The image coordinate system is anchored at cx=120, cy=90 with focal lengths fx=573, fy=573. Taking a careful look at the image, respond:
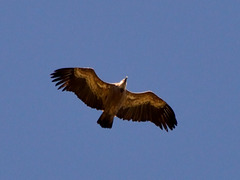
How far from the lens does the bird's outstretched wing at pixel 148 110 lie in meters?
22.3

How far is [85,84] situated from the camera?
21.6m

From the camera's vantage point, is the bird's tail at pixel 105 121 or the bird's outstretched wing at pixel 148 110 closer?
the bird's tail at pixel 105 121

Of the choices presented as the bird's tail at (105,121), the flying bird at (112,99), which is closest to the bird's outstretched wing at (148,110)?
the flying bird at (112,99)

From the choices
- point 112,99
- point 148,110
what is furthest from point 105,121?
point 148,110

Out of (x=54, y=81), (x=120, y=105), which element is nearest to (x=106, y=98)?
(x=120, y=105)

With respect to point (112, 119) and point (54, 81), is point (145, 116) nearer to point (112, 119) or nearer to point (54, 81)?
point (112, 119)

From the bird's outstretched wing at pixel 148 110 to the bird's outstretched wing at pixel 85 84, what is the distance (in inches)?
40.8

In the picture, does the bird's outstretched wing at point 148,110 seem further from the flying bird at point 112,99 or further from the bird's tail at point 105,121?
the bird's tail at point 105,121

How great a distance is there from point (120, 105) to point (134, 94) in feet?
2.74

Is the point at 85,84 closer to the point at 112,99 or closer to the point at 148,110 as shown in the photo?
the point at 112,99

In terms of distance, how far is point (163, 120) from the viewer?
22688mm

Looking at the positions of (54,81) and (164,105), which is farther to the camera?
(164,105)

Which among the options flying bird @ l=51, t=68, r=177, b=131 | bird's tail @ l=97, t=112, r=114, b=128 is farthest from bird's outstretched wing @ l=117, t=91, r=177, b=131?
bird's tail @ l=97, t=112, r=114, b=128

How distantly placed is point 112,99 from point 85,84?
119 centimetres
